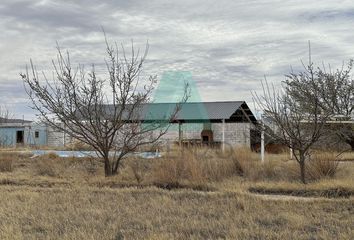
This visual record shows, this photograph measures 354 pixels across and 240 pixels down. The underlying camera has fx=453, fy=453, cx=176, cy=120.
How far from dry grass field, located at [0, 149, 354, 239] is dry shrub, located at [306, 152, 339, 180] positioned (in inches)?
1.1

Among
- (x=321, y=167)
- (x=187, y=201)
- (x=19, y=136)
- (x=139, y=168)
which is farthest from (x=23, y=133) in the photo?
(x=187, y=201)

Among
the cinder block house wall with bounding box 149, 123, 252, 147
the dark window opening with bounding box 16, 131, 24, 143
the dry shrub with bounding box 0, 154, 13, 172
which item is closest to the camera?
the dry shrub with bounding box 0, 154, 13, 172

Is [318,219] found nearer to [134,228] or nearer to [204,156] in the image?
[134,228]

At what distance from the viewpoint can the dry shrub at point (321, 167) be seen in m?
12.0

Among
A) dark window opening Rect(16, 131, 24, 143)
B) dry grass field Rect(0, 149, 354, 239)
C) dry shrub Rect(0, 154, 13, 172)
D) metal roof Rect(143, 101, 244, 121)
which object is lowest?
dry grass field Rect(0, 149, 354, 239)

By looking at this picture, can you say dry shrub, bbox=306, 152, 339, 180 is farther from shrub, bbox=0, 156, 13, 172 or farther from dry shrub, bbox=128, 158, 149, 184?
shrub, bbox=0, 156, 13, 172

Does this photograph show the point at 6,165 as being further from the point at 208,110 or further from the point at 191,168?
the point at 208,110

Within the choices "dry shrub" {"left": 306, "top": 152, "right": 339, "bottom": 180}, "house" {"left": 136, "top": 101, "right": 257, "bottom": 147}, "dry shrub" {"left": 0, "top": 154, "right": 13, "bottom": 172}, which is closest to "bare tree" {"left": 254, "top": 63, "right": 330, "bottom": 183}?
"dry shrub" {"left": 306, "top": 152, "right": 339, "bottom": 180}

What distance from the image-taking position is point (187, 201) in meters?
8.94

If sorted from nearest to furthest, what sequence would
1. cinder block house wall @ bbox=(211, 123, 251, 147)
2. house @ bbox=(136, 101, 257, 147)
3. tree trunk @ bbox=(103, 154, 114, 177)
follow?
tree trunk @ bbox=(103, 154, 114, 177) < house @ bbox=(136, 101, 257, 147) < cinder block house wall @ bbox=(211, 123, 251, 147)

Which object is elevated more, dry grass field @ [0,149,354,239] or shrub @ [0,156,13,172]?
shrub @ [0,156,13,172]

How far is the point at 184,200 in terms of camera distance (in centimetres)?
910

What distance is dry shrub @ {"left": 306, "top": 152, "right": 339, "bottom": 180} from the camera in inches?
471

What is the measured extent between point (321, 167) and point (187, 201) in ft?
16.0
